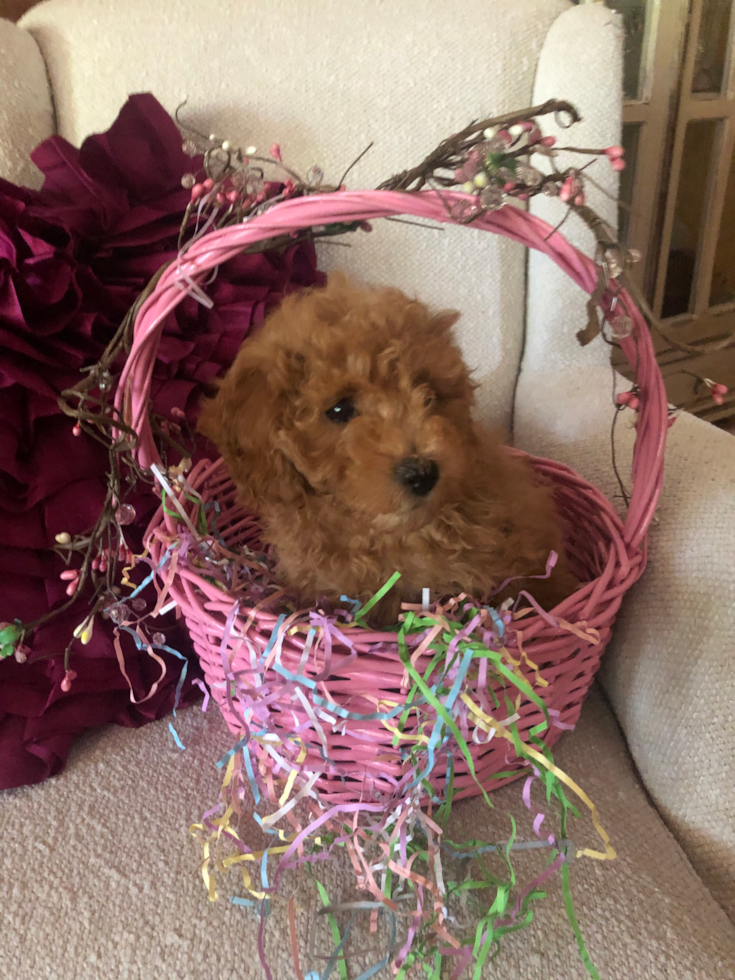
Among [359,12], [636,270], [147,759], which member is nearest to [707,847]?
[147,759]

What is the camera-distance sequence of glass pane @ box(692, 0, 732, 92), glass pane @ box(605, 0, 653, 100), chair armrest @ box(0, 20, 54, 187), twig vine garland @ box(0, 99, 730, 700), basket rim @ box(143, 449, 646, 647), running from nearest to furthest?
twig vine garland @ box(0, 99, 730, 700), basket rim @ box(143, 449, 646, 647), chair armrest @ box(0, 20, 54, 187), glass pane @ box(605, 0, 653, 100), glass pane @ box(692, 0, 732, 92)

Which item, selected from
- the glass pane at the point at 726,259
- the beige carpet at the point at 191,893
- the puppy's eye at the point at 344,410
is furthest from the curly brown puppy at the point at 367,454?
the glass pane at the point at 726,259

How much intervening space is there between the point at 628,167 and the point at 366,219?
1805 mm

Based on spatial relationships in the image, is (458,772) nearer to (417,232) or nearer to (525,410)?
(525,410)

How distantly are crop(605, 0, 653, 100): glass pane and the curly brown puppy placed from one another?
1.72 metres

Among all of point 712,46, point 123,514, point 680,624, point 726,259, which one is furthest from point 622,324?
point 726,259

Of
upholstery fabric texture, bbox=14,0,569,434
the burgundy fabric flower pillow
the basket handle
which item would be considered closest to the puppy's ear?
the basket handle

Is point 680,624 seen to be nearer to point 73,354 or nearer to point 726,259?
point 73,354

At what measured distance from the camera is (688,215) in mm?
2484

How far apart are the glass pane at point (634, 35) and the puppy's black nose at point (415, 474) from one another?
74.5 inches

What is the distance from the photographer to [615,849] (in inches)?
31.6

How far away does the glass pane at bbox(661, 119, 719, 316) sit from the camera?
2.34 m

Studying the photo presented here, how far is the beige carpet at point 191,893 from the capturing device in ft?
2.35

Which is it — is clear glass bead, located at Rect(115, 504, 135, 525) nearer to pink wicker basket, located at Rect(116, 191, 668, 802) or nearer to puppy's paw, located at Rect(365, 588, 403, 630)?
pink wicker basket, located at Rect(116, 191, 668, 802)
